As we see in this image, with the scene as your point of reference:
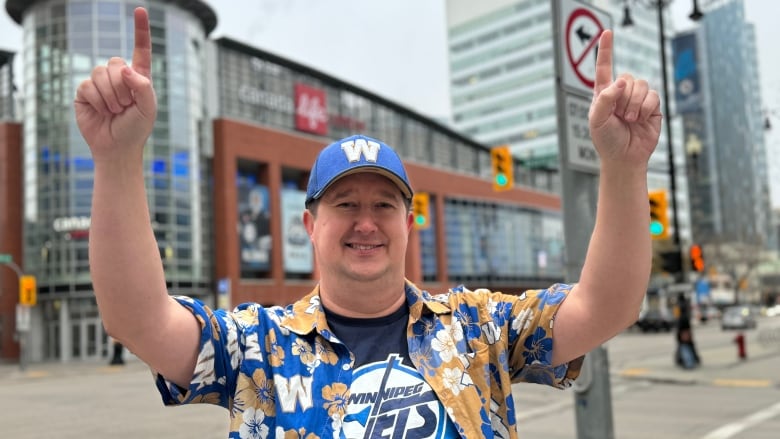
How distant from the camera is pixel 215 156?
40625 mm

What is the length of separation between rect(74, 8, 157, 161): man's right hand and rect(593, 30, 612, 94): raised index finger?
122cm

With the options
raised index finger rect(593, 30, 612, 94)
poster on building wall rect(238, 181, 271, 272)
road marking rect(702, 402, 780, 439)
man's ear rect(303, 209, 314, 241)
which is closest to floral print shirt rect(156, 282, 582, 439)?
man's ear rect(303, 209, 314, 241)

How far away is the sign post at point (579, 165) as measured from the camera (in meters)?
5.50

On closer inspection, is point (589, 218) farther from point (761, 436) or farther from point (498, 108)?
point (498, 108)

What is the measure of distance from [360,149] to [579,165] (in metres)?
3.58

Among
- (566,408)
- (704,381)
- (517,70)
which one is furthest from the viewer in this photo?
(517,70)

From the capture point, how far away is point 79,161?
36.3 metres

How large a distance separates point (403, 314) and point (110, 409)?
1342 cm

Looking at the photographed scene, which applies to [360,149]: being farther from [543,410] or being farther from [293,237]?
[293,237]

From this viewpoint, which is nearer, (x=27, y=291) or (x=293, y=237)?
(x=27, y=291)

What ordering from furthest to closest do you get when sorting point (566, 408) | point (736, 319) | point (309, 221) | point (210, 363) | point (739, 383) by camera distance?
point (736, 319)
point (739, 383)
point (566, 408)
point (309, 221)
point (210, 363)

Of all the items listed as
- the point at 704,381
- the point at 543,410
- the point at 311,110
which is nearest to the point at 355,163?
the point at 543,410

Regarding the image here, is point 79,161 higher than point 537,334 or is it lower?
higher

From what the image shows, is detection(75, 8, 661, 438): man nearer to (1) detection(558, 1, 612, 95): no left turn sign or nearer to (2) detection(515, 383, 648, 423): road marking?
(1) detection(558, 1, 612, 95): no left turn sign
